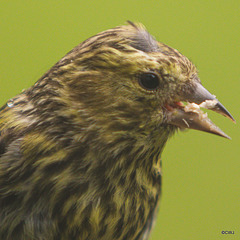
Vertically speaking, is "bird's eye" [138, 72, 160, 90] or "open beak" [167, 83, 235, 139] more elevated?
"bird's eye" [138, 72, 160, 90]

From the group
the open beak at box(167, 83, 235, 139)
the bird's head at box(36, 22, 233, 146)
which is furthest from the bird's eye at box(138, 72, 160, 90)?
the open beak at box(167, 83, 235, 139)

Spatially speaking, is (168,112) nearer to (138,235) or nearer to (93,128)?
(93,128)

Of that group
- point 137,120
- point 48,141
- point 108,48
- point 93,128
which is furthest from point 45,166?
point 108,48

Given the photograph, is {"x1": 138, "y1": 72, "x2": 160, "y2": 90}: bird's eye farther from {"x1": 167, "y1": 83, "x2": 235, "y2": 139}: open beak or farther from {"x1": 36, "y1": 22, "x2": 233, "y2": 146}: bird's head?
{"x1": 167, "y1": 83, "x2": 235, "y2": 139}: open beak

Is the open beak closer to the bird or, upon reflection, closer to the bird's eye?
the bird

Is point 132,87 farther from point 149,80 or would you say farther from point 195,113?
point 195,113

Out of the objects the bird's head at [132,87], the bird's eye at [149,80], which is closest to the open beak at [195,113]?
the bird's head at [132,87]

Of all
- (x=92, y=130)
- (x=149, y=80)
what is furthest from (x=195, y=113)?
(x=92, y=130)
